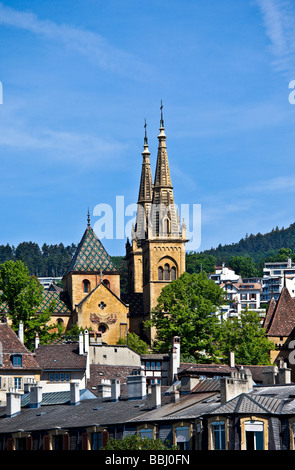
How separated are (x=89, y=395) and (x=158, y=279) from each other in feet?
220

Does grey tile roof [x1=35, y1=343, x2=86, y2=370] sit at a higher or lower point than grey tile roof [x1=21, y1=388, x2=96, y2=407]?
higher

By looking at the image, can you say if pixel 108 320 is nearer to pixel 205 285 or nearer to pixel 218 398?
pixel 205 285

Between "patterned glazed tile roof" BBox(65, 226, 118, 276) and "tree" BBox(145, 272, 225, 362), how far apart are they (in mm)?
12997

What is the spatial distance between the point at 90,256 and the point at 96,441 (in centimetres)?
7688

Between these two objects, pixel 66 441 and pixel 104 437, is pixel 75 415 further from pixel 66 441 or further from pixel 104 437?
pixel 104 437

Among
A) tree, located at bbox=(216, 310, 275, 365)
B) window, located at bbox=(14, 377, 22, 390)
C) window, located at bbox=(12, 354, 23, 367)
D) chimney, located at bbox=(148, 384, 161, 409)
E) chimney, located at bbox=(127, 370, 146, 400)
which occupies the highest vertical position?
tree, located at bbox=(216, 310, 275, 365)

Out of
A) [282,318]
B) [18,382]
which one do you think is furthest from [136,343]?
[18,382]

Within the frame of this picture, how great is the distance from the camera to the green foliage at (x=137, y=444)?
162ft

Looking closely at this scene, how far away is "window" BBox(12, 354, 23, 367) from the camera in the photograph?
82.9m

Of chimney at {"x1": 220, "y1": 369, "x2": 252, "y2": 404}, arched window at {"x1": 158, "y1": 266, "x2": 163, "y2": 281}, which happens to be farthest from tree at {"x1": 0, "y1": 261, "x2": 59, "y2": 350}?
chimney at {"x1": 220, "y1": 369, "x2": 252, "y2": 404}

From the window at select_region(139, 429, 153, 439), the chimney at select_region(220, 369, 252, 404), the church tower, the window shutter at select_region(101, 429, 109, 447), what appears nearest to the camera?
the chimney at select_region(220, 369, 252, 404)

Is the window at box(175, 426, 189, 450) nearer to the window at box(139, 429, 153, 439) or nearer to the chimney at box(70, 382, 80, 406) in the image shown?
the window at box(139, 429, 153, 439)

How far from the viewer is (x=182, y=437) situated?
5200cm
